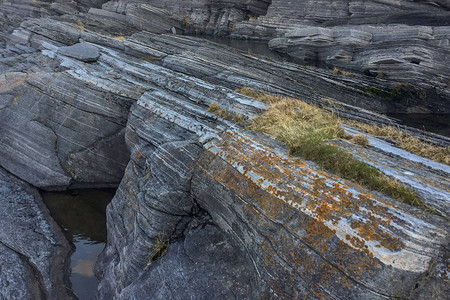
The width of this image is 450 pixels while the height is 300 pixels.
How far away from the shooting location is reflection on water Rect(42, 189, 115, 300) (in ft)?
38.3

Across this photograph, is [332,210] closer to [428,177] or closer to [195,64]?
[428,177]

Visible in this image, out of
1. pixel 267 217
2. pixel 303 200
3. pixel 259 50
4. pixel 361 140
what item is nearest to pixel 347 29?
pixel 259 50

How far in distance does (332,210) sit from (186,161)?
481 cm

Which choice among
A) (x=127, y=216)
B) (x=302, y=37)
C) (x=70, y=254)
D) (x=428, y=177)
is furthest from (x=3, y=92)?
(x=302, y=37)

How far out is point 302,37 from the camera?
90.5 ft

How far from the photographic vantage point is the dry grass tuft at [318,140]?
7.14 metres

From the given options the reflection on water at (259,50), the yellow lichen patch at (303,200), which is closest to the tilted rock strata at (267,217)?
the yellow lichen patch at (303,200)

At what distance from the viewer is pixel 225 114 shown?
12.0 metres

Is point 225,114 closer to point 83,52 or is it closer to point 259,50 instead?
point 83,52

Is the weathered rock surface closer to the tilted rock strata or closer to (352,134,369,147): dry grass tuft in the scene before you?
the tilted rock strata

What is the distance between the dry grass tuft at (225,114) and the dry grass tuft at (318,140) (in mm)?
690

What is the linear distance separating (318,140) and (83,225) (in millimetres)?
10553

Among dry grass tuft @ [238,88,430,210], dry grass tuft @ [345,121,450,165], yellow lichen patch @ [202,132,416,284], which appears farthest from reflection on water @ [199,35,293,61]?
yellow lichen patch @ [202,132,416,284]

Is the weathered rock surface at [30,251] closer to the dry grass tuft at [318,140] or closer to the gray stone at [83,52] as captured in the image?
the gray stone at [83,52]
